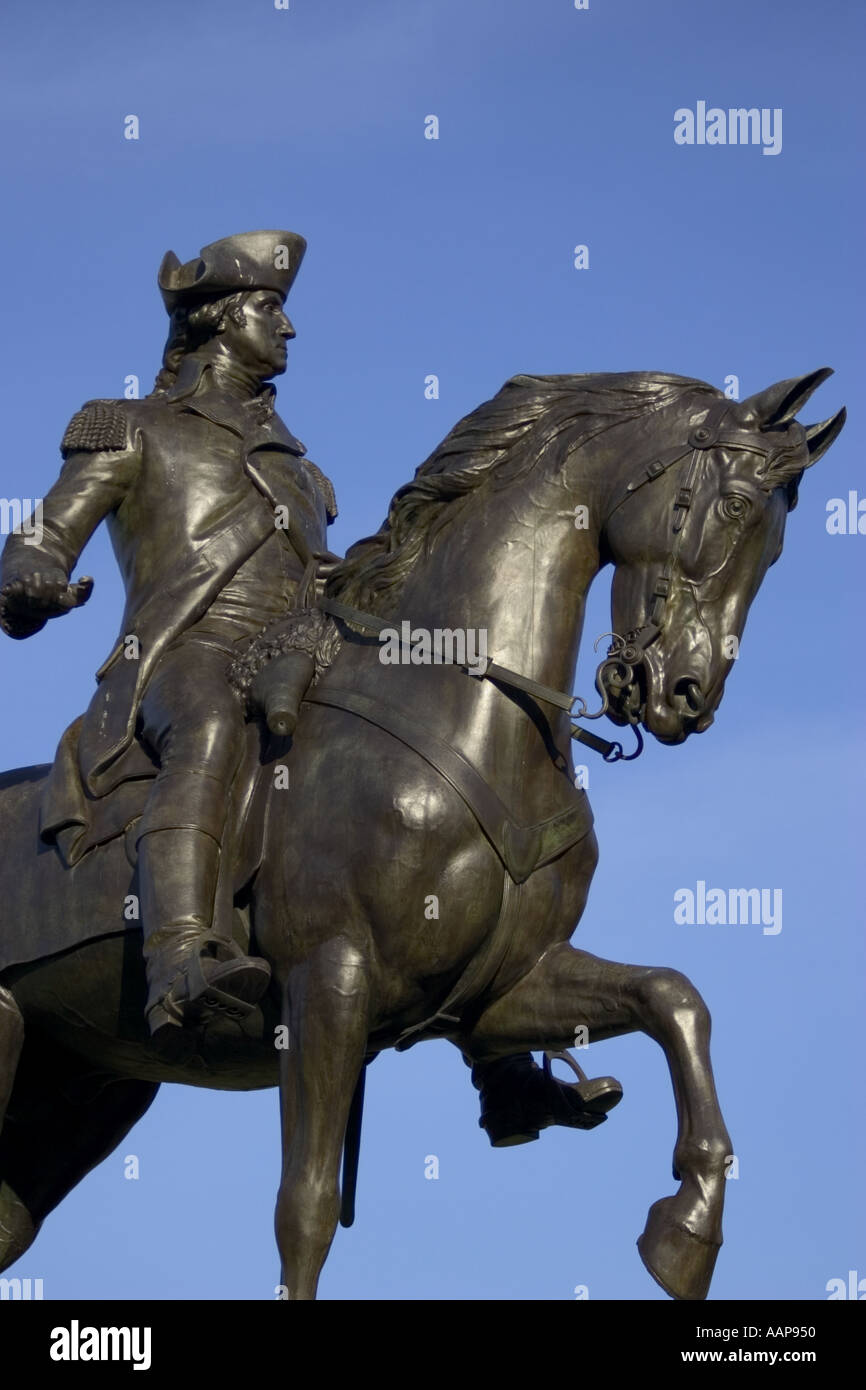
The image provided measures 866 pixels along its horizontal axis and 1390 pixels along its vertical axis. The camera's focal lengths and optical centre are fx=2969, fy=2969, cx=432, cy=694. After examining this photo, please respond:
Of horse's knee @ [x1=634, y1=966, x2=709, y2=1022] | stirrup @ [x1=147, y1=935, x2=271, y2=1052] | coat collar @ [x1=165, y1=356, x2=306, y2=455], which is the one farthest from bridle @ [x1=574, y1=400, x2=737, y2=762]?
coat collar @ [x1=165, y1=356, x2=306, y2=455]

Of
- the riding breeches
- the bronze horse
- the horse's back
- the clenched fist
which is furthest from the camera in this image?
the clenched fist

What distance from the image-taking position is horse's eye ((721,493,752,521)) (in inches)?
533

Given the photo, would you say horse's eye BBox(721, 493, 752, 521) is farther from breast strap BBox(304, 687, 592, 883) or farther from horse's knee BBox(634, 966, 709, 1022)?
horse's knee BBox(634, 966, 709, 1022)

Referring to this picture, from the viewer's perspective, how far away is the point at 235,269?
15.9 meters

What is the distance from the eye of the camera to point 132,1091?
644 inches

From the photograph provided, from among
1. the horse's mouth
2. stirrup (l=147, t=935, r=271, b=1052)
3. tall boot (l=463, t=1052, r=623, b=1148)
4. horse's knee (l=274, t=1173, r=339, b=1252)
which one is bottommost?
horse's knee (l=274, t=1173, r=339, b=1252)

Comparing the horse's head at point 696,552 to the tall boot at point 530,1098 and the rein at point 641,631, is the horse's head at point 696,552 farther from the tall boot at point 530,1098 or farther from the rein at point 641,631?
the tall boot at point 530,1098

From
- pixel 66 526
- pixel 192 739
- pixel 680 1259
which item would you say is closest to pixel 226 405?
pixel 66 526

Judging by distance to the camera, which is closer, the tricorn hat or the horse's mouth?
the horse's mouth

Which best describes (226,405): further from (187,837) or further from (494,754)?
(494,754)

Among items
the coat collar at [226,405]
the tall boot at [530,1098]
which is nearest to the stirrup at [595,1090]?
the tall boot at [530,1098]

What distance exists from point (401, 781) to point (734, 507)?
1.97 meters

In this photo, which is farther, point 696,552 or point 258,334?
point 258,334

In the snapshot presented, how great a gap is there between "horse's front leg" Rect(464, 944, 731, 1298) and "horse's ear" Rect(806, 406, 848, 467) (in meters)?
2.55
